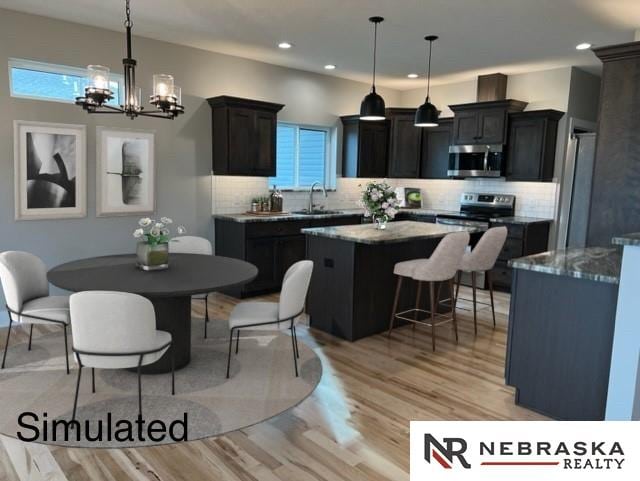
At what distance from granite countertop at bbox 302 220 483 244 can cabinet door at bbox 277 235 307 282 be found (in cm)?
143

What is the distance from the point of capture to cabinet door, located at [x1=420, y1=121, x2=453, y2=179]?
7.15m

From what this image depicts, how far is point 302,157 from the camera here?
7.04 meters

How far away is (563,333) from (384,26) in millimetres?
3241

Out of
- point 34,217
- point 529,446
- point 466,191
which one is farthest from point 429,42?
point 529,446

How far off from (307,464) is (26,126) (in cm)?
398

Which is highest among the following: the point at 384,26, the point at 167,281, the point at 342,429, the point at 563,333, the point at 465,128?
the point at 384,26

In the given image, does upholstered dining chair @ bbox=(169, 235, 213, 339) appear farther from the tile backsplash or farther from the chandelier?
the tile backsplash

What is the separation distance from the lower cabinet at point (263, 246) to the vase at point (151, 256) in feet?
7.33

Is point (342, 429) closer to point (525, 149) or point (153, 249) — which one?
point (153, 249)

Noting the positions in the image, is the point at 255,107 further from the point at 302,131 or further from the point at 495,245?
the point at 495,245

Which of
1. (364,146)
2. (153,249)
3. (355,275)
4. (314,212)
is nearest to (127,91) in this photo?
(153,249)

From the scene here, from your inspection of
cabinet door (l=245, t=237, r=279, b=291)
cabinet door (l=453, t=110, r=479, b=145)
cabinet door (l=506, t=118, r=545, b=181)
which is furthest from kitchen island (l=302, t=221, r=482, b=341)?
cabinet door (l=453, t=110, r=479, b=145)

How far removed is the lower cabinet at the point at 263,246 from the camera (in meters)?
5.66

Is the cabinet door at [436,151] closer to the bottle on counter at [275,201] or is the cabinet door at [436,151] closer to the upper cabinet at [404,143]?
the upper cabinet at [404,143]
